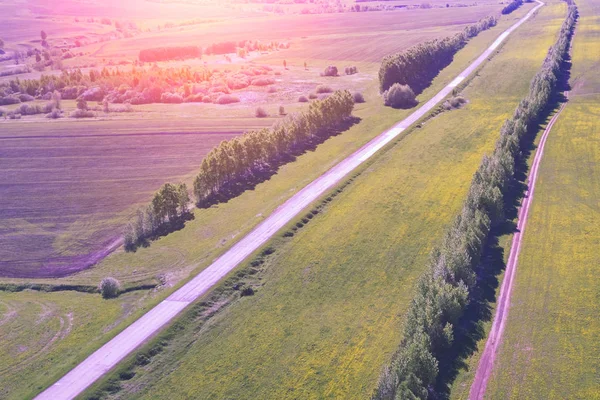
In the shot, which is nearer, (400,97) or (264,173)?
(264,173)

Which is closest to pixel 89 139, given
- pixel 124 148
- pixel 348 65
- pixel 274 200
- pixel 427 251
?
pixel 124 148

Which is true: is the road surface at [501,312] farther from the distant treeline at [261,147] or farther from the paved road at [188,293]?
the distant treeline at [261,147]

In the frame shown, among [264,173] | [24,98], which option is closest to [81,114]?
[24,98]

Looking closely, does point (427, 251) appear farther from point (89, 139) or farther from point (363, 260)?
point (89, 139)

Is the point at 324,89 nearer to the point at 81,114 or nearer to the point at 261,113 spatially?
the point at 261,113

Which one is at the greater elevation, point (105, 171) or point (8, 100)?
point (8, 100)

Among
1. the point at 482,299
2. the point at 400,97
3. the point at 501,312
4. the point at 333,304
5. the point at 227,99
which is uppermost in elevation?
the point at 227,99
